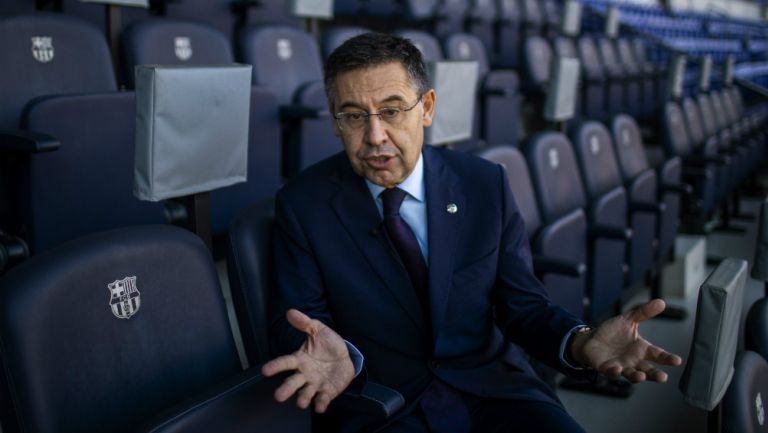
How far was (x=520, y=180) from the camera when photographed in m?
0.73

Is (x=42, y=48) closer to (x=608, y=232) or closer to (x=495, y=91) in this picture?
(x=608, y=232)

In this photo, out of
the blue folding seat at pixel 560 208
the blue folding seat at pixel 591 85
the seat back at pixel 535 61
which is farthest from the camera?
the blue folding seat at pixel 591 85

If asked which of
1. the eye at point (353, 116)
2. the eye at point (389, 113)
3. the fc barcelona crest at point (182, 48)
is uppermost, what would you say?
the fc barcelona crest at point (182, 48)

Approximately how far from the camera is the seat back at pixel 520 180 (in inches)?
27.9

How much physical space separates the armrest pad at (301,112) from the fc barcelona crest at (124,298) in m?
0.44

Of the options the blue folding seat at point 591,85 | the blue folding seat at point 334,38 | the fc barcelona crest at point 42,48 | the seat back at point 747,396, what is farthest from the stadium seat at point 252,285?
the blue folding seat at point 591,85

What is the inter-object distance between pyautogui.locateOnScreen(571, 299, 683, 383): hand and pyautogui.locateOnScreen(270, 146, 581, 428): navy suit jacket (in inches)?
1.2

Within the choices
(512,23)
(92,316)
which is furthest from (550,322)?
(512,23)

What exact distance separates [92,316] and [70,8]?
2.09 ft

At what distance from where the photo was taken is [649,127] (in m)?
2.32

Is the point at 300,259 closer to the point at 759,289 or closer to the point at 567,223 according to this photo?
the point at 567,223

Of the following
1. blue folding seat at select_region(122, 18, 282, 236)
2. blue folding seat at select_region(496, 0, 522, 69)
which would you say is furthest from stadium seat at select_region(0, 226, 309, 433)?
blue folding seat at select_region(496, 0, 522, 69)

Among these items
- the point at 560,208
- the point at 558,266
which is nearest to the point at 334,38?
the point at 560,208

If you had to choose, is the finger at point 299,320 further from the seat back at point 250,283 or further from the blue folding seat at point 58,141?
the blue folding seat at point 58,141
